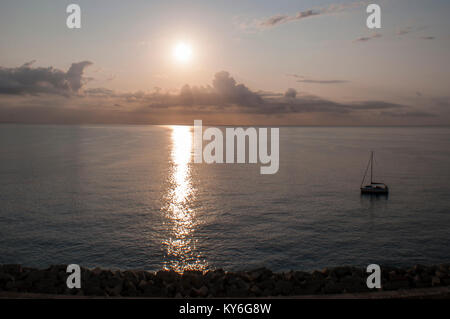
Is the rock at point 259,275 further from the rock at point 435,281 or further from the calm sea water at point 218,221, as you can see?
the rock at point 435,281

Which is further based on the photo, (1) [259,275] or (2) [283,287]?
(1) [259,275]

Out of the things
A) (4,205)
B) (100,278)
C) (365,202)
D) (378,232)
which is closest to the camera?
(100,278)

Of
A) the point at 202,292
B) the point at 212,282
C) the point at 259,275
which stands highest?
the point at 202,292

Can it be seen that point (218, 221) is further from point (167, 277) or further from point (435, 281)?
point (435, 281)

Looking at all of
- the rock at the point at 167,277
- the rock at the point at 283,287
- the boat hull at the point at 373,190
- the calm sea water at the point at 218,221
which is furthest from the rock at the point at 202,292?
the boat hull at the point at 373,190

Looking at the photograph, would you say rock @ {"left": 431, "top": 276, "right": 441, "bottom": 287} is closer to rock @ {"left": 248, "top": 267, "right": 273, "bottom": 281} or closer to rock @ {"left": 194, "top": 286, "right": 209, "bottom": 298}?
rock @ {"left": 248, "top": 267, "right": 273, "bottom": 281}

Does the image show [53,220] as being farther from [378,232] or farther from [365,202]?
[365,202]

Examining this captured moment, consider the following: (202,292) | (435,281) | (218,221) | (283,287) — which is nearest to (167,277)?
(202,292)

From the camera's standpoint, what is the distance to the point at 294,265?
28406 mm

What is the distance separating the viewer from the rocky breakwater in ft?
61.3

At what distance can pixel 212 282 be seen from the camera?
68.8 feet
